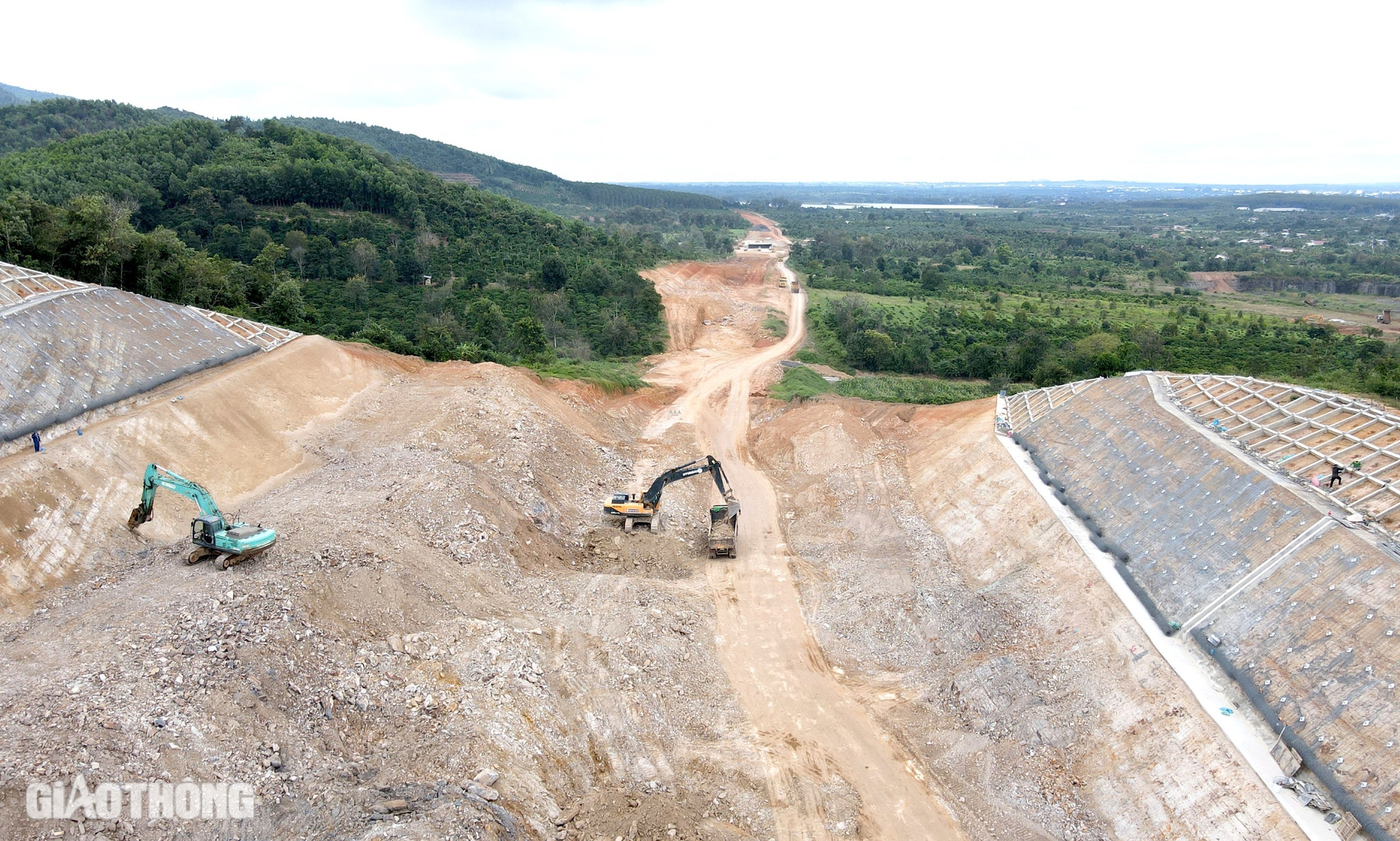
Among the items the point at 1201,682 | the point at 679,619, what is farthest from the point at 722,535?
the point at 1201,682

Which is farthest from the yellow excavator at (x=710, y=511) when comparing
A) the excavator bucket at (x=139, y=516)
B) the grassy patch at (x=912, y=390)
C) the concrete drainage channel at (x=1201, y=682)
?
the grassy patch at (x=912, y=390)

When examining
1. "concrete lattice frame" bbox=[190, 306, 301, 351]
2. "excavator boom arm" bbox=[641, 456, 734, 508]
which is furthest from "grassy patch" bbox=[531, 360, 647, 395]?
"excavator boom arm" bbox=[641, 456, 734, 508]

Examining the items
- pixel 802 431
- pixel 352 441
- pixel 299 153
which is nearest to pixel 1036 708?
pixel 802 431

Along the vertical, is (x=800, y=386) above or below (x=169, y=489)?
below

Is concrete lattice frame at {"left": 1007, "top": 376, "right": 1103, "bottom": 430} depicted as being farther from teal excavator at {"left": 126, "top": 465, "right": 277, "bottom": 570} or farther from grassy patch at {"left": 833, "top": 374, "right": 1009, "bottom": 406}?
teal excavator at {"left": 126, "top": 465, "right": 277, "bottom": 570}

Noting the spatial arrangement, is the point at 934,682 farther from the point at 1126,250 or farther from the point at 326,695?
the point at 1126,250

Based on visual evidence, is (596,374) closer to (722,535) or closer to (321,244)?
(722,535)
